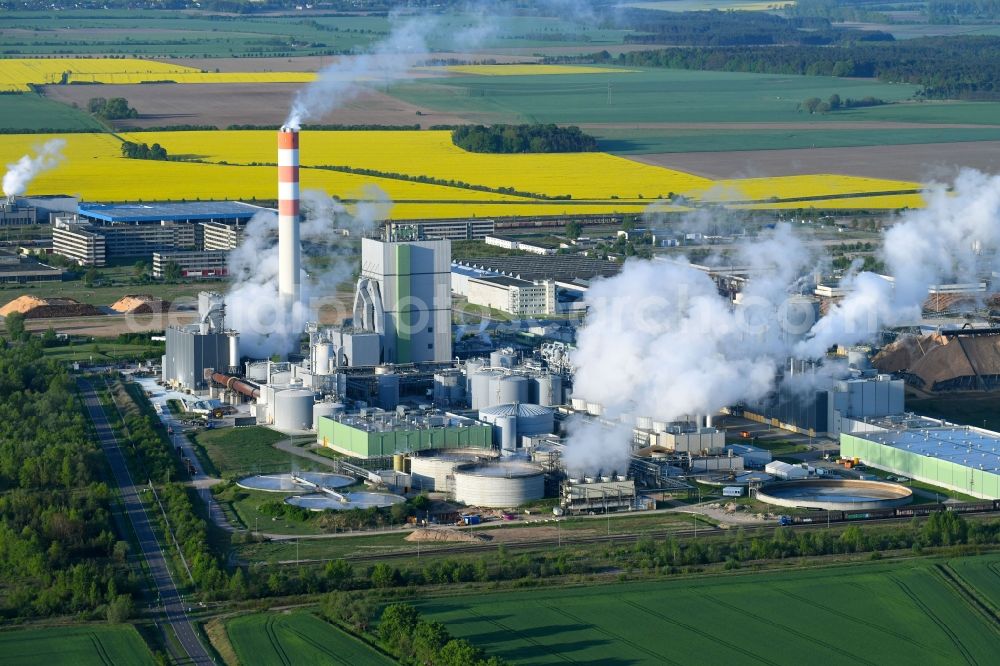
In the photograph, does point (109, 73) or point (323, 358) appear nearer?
point (323, 358)

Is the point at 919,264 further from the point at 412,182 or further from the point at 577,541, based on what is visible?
the point at 412,182

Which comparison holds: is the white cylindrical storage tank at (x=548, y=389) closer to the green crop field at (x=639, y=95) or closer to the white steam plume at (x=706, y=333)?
the white steam plume at (x=706, y=333)

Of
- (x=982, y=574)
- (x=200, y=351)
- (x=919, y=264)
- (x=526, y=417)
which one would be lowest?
(x=982, y=574)

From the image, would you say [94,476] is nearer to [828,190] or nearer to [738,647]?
[738,647]

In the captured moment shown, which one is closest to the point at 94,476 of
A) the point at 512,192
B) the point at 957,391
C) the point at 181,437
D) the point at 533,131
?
the point at 181,437

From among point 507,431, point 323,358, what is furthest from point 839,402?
point 323,358

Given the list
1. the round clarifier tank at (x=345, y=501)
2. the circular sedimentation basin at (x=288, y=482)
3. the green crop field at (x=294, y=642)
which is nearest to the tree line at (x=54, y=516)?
the green crop field at (x=294, y=642)
